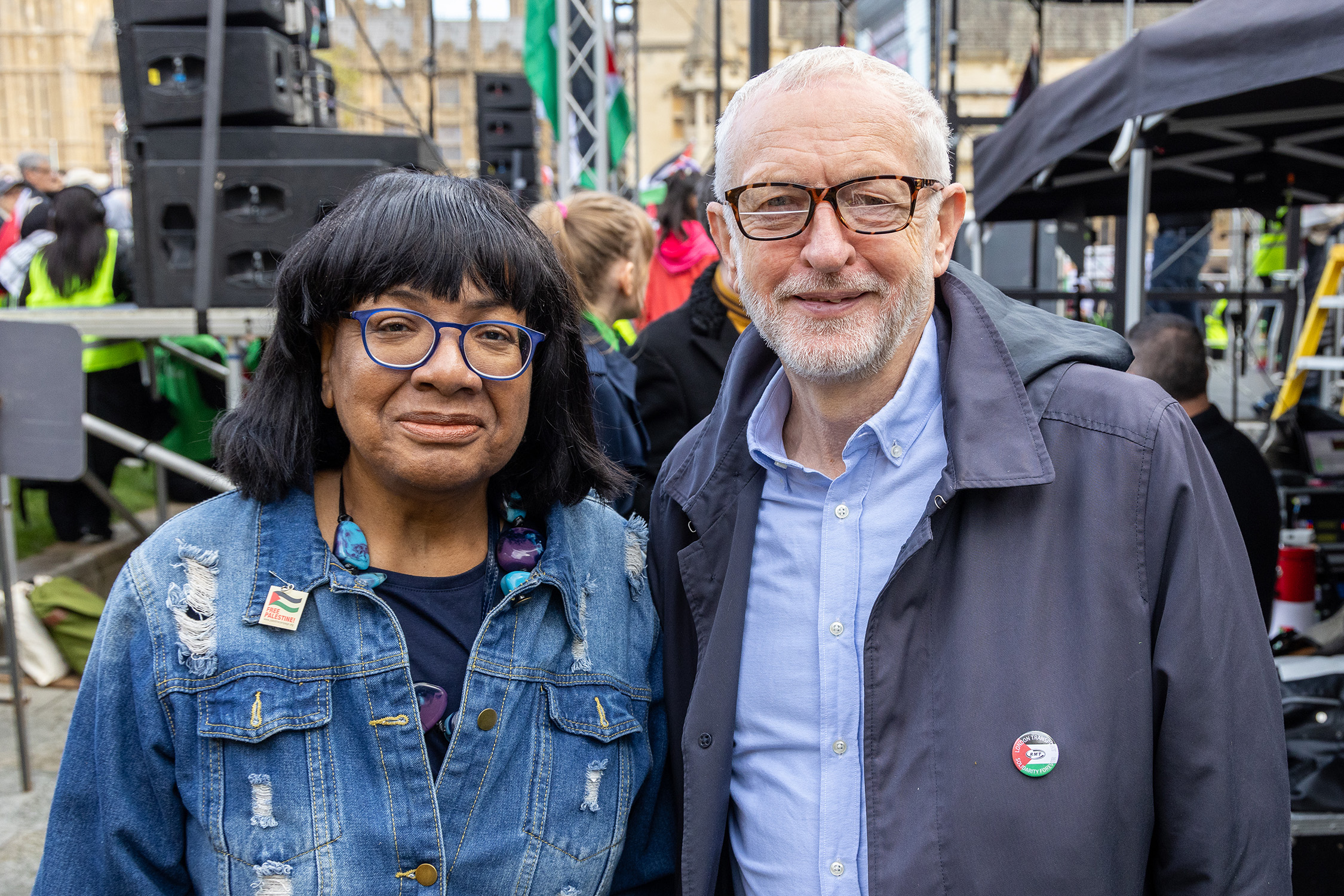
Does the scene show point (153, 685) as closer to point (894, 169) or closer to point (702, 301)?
point (894, 169)

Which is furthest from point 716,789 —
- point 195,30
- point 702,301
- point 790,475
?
point 195,30

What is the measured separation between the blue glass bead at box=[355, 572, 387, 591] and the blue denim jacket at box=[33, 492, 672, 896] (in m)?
0.02

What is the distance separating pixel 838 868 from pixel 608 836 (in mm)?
349

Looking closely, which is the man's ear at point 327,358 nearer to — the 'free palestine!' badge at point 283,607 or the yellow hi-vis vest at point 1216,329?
the 'free palestine!' badge at point 283,607

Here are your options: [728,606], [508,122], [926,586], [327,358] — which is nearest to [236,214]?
[327,358]

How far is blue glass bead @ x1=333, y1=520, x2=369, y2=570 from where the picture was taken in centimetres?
156

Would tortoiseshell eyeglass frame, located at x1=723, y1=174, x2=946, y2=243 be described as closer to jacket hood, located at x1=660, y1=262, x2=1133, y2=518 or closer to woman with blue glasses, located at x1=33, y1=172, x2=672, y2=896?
jacket hood, located at x1=660, y1=262, x2=1133, y2=518

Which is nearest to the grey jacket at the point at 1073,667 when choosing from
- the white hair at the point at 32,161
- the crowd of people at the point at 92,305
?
the crowd of people at the point at 92,305

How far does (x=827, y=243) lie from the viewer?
1.59 m

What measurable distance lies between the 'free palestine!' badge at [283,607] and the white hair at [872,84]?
91 centimetres

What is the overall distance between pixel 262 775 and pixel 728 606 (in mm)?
697

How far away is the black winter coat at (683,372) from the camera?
10.3 ft

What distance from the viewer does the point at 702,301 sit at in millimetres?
3221

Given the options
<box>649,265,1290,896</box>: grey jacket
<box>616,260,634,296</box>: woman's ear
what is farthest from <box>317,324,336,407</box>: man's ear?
<box>616,260,634,296</box>: woman's ear
